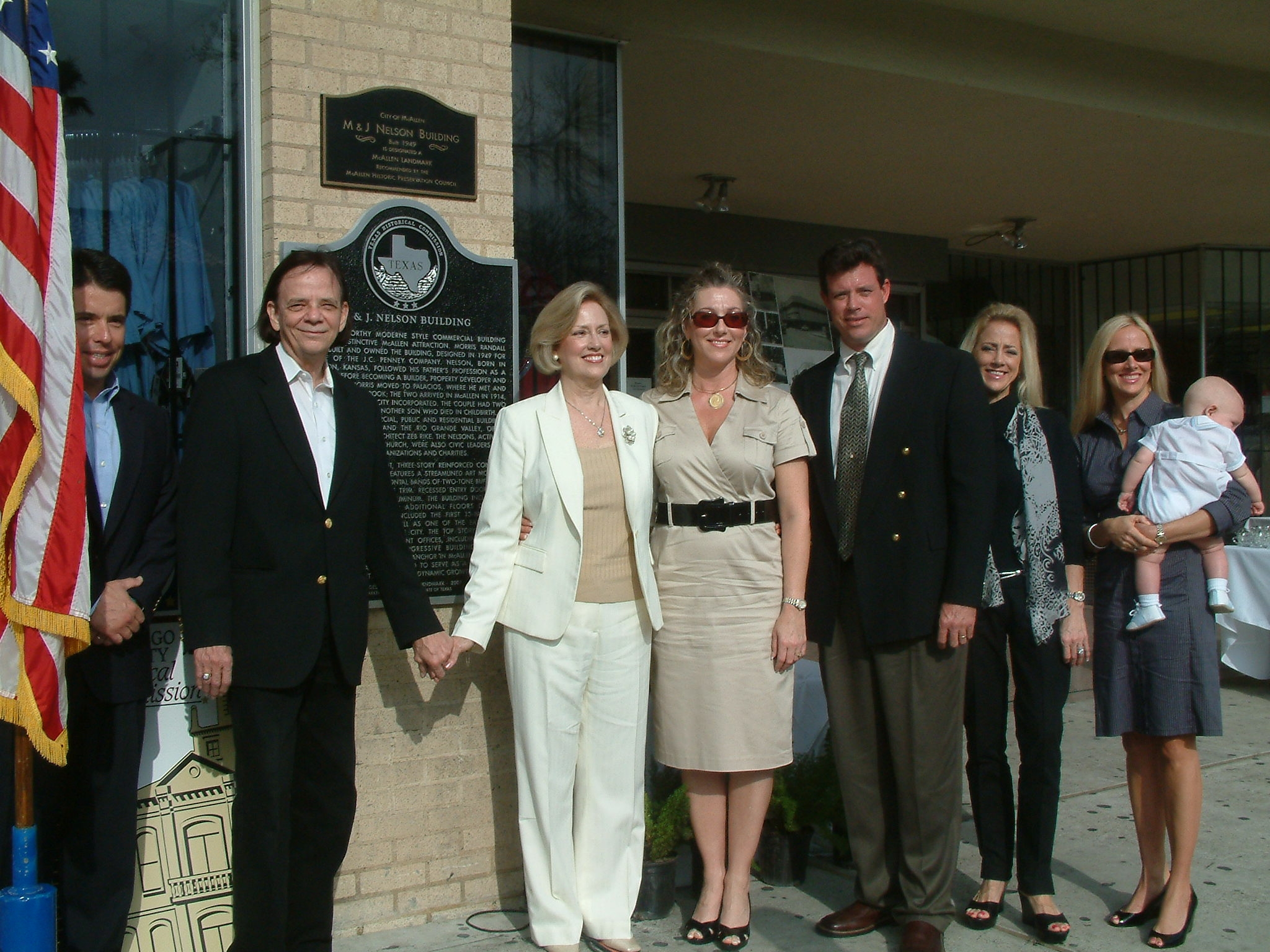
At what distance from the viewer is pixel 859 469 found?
3.90 meters

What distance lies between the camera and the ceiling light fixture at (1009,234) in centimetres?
1021

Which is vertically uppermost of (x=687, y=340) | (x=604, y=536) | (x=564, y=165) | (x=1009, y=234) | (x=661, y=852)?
(x=1009, y=234)

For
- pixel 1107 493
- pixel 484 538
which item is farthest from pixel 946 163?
pixel 484 538

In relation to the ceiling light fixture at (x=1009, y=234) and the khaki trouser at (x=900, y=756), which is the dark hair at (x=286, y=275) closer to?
the khaki trouser at (x=900, y=756)

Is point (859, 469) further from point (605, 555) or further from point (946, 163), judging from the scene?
point (946, 163)

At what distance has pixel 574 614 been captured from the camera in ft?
12.2

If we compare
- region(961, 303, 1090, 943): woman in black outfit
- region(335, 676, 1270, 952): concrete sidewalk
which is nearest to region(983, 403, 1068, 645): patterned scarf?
region(961, 303, 1090, 943): woman in black outfit

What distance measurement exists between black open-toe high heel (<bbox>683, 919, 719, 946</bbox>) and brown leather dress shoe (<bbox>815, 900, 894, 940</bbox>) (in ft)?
1.27

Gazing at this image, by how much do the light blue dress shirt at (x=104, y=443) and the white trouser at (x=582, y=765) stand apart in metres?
1.27

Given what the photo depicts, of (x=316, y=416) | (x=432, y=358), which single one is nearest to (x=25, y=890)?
(x=316, y=416)

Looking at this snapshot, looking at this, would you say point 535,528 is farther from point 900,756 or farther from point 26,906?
point 26,906

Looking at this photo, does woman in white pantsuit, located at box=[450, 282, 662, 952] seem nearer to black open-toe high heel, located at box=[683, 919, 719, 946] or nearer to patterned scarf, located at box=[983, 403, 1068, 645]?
black open-toe high heel, located at box=[683, 919, 719, 946]

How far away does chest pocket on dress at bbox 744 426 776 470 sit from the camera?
382 cm

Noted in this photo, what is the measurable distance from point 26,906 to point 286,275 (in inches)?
70.1
